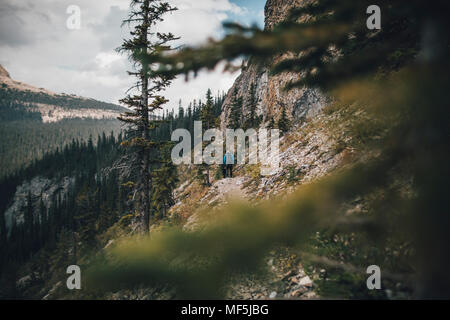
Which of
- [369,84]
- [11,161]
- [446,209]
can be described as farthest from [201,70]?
[11,161]

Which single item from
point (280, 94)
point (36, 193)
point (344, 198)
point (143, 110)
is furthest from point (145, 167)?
point (36, 193)

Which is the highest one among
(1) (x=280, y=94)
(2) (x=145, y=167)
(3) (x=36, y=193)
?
(1) (x=280, y=94)

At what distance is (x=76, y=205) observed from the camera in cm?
7169

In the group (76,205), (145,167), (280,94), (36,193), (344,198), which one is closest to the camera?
(344,198)

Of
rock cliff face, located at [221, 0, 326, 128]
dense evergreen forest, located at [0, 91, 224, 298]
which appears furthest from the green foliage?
rock cliff face, located at [221, 0, 326, 128]

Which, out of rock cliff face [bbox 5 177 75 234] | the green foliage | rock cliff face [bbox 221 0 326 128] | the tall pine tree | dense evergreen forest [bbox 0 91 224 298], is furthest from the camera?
rock cliff face [bbox 5 177 75 234]

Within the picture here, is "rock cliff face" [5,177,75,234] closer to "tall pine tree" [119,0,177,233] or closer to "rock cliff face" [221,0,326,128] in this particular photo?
"rock cliff face" [221,0,326,128]

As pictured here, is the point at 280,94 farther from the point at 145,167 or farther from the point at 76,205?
the point at 76,205

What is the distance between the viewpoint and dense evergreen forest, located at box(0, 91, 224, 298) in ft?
79.9

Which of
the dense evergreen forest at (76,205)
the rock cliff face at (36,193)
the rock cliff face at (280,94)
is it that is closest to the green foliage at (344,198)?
the dense evergreen forest at (76,205)

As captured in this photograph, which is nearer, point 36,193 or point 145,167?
point 145,167

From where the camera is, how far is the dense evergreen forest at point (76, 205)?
24344mm
